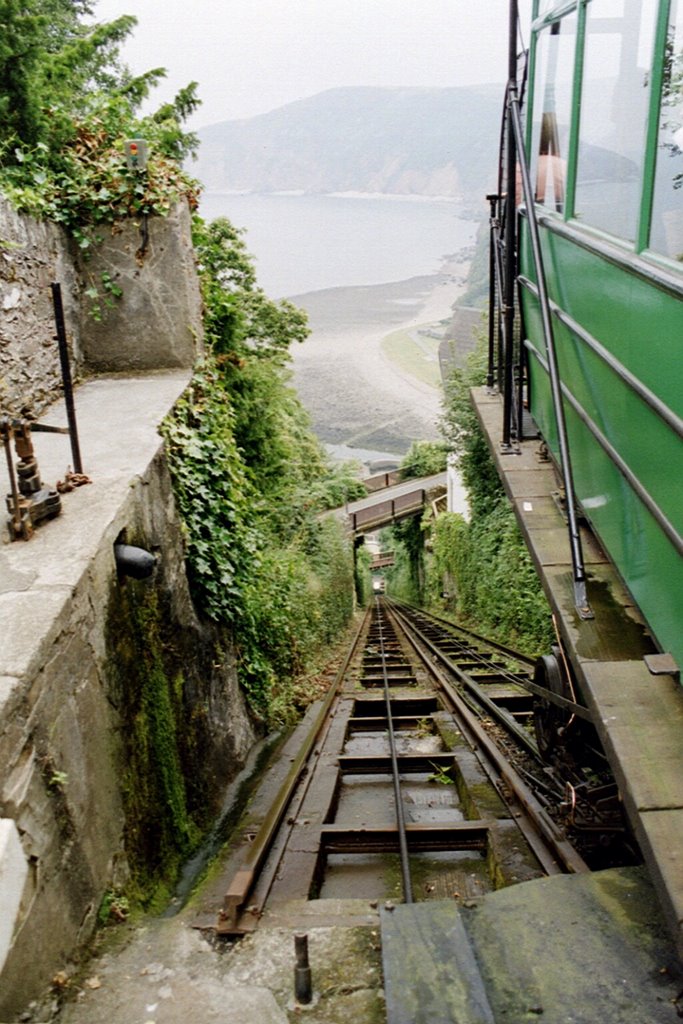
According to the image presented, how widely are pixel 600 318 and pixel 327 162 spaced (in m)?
215

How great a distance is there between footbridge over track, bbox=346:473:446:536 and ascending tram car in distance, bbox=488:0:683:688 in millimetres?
24384

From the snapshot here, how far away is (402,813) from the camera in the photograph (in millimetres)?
4676

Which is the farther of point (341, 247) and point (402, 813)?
point (341, 247)

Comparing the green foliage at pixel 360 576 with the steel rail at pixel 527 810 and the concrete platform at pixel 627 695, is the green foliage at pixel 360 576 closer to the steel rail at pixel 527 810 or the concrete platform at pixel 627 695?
the steel rail at pixel 527 810

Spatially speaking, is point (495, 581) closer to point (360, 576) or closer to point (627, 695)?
point (627, 695)

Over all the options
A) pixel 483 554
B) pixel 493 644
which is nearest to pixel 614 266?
pixel 493 644

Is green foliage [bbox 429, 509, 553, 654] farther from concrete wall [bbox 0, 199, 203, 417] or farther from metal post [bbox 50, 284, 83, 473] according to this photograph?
metal post [bbox 50, 284, 83, 473]

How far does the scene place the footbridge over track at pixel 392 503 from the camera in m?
29.9

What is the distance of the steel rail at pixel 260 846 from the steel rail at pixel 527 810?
131 cm

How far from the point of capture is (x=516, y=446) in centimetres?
526

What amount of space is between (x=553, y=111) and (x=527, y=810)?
394 cm

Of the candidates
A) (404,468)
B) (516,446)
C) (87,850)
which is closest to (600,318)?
(516,446)

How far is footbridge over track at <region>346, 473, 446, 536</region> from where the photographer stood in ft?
98.0

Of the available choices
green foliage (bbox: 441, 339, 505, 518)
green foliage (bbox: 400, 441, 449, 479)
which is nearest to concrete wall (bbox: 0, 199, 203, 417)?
green foliage (bbox: 441, 339, 505, 518)
